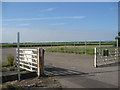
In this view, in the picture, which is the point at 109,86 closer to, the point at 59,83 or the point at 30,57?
the point at 59,83

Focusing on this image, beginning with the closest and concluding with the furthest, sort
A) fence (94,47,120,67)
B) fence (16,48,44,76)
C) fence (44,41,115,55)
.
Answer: fence (16,48,44,76) < fence (94,47,120,67) < fence (44,41,115,55)

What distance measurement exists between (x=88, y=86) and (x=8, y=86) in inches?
118

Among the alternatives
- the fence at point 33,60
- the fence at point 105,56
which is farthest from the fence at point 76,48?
the fence at point 33,60

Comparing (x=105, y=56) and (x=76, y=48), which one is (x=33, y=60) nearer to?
(x=105, y=56)

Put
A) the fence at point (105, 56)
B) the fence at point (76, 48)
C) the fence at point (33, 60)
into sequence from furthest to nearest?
the fence at point (76, 48)
the fence at point (105, 56)
the fence at point (33, 60)

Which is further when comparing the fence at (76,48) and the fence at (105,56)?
the fence at (76,48)

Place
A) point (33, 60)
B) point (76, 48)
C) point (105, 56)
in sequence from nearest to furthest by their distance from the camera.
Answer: point (33, 60) → point (105, 56) → point (76, 48)

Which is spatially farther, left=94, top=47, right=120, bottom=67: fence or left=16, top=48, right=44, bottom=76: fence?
left=94, top=47, right=120, bottom=67: fence

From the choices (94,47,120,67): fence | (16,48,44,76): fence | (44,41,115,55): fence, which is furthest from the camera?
(44,41,115,55): fence

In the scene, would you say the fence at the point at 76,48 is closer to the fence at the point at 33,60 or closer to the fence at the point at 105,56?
the fence at the point at 105,56

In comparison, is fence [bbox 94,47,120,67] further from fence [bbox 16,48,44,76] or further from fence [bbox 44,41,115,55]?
A: fence [bbox 44,41,115,55]

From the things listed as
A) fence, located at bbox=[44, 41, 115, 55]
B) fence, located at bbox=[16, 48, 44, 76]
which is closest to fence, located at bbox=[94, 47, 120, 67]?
fence, located at bbox=[16, 48, 44, 76]

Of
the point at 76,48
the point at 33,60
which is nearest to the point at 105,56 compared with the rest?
the point at 33,60

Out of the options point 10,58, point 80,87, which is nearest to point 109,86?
point 80,87
